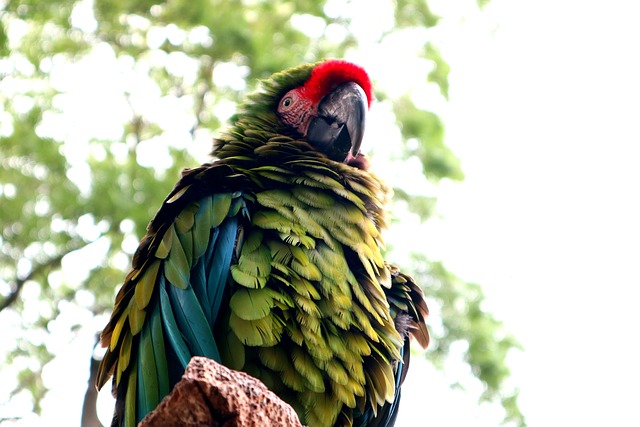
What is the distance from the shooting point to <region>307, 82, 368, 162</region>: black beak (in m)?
2.74

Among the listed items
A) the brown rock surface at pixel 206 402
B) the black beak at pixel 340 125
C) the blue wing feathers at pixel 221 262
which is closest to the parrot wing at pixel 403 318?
the black beak at pixel 340 125

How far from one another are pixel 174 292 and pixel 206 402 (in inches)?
37.7

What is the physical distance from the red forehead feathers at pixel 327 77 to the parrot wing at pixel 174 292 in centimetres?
62

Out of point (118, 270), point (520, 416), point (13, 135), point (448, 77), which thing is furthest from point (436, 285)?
point (13, 135)

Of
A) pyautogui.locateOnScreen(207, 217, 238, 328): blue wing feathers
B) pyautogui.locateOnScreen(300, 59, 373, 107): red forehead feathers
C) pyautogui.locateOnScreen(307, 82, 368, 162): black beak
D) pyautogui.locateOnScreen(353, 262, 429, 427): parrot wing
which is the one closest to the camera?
pyautogui.locateOnScreen(207, 217, 238, 328): blue wing feathers

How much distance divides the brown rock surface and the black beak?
152 centimetres

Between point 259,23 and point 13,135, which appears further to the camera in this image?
point 259,23

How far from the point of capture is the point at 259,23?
6293mm

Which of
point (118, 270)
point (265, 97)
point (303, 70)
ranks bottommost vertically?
Answer: point (118, 270)

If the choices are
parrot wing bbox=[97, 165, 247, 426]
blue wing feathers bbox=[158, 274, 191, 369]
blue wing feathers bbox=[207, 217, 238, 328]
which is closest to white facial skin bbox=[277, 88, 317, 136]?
parrot wing bbox=[97, 165, 247, 426]

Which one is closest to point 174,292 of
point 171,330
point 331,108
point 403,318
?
point 171,330

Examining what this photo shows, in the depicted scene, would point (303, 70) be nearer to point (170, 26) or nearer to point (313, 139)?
point (313, 139)

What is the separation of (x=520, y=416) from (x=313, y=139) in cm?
417

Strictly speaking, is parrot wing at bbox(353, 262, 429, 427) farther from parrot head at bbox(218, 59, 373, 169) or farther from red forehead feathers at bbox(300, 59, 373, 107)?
red forehead feathers at bbox(300, 59, 373, 107)
